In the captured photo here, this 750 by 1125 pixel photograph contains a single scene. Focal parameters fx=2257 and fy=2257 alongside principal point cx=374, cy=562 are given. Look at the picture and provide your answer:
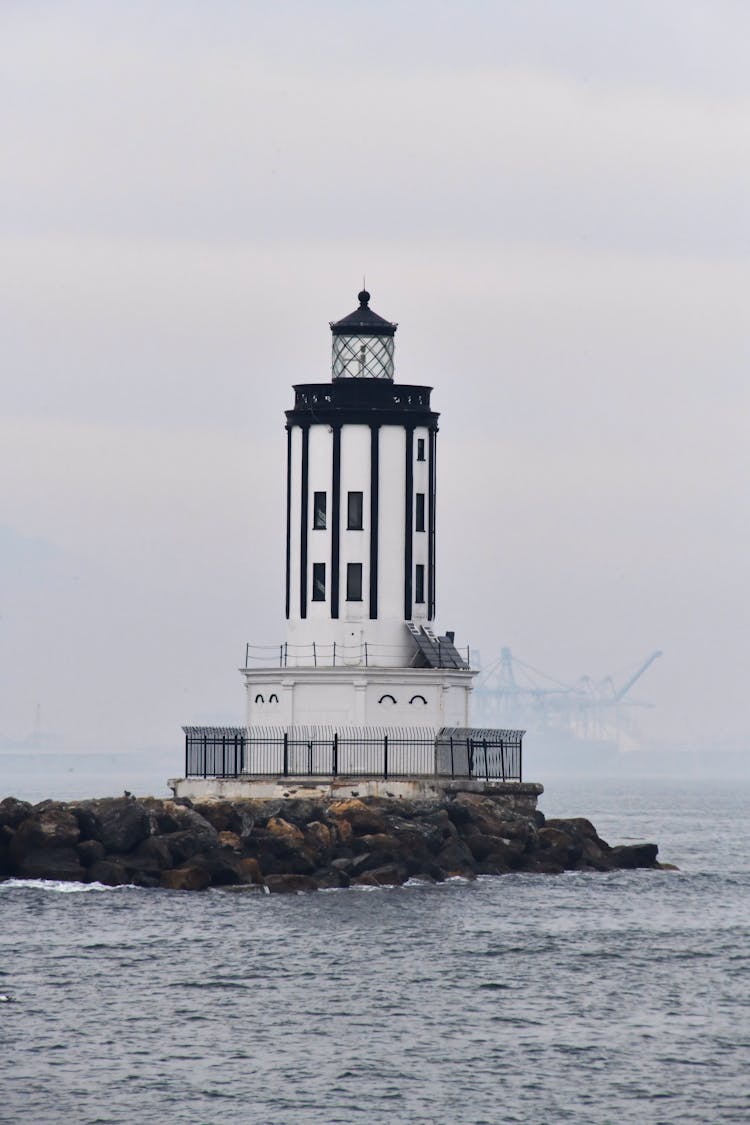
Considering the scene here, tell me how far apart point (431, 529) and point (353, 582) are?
2755 millimetres

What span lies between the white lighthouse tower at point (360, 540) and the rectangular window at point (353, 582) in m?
0.03

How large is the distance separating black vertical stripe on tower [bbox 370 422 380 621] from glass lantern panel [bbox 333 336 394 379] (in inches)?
70.8

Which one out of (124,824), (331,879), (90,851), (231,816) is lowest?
(331,879)

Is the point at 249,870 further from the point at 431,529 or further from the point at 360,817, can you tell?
the point at 431,529

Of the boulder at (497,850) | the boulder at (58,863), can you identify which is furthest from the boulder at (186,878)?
the boulder at (497,850)

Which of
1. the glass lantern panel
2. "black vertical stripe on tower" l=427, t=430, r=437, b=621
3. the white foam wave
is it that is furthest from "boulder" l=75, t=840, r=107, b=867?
the glass lantern panel

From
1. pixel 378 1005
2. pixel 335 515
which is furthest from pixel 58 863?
pixel 378 1005

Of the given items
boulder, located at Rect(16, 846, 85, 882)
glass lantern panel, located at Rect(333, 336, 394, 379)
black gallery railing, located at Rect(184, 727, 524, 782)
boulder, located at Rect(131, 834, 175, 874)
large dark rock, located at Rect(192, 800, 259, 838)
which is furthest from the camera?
glass lantern panel, located at Rect(333, 336, 394, 379)

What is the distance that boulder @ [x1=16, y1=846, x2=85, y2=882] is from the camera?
5291 cm

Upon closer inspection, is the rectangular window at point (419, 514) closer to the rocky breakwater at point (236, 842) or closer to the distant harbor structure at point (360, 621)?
the distant harbor structure at point (360, 621)

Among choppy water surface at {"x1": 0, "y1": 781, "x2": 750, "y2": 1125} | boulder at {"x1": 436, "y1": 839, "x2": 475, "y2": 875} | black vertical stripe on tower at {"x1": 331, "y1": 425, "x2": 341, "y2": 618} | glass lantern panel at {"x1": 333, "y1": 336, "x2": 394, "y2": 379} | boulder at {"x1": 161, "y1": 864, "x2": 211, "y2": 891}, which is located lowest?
choppy water surface at {"x1": 0, "y1": 781, "x2": 750, "y2": 1125}

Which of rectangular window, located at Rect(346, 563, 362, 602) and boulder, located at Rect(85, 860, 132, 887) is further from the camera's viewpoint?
rectangular window, located at Rect(346, 563, 362, 602)

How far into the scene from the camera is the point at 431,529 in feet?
204

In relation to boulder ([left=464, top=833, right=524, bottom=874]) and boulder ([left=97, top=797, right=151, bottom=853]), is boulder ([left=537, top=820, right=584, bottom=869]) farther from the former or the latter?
boulder ([left=97, top=797, right=151, bottom=853])
